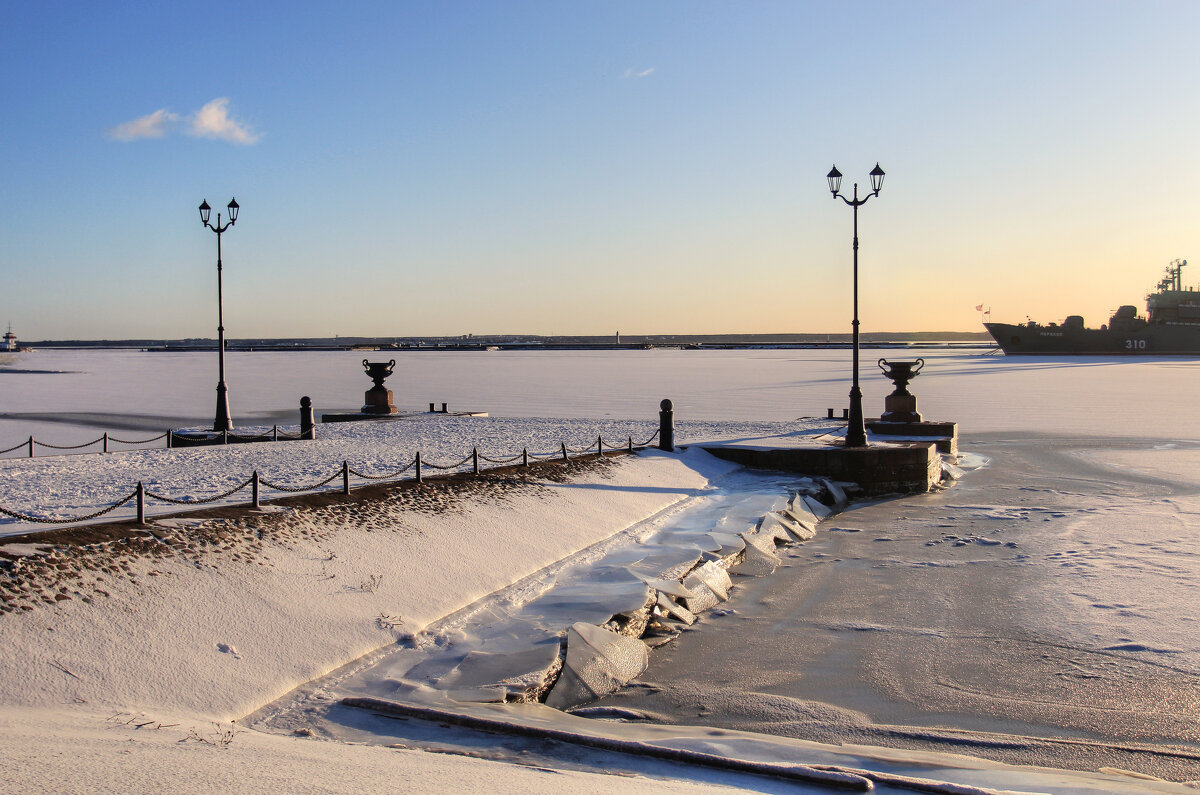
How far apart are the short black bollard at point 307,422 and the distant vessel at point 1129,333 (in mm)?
95534

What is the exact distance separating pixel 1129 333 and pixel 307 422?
10015 centimetres

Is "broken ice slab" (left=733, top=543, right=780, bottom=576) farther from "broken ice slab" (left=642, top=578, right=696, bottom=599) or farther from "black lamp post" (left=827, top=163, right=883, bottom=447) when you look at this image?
"black lamp post" (left=827, top=163, right=883, bottom=447)

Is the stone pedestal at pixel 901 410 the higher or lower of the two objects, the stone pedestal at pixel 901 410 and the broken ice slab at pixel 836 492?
the higher

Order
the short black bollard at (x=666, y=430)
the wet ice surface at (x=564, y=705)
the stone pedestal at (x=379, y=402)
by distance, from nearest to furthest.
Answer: the wet ice surface at (x=564, y=705)
the short black bollard at (x=666, y=430)
the stone pedestal at (x=379, y=402)

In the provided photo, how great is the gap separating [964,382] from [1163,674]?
149ft

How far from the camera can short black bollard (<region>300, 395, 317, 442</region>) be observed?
70.1 ft

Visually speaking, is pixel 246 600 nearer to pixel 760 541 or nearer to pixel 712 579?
pixel 712 579

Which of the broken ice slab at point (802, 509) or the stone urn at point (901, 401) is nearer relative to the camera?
the broken ice slab at point (802, 509)

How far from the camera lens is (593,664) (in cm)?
796

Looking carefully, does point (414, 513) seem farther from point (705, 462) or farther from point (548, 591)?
point (705, 462)

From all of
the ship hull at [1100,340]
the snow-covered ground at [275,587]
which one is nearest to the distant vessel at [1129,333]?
the ship hull at [1100,340]

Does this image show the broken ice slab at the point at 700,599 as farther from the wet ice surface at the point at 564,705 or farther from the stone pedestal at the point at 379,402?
the stone pedestal at the point at 379,402

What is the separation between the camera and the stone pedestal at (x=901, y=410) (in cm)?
2514

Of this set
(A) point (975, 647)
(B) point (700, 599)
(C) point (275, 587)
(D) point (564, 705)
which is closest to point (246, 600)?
(C) point (275, 587)
